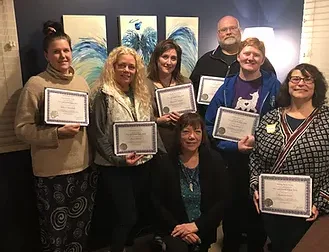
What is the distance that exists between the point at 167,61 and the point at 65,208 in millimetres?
1130

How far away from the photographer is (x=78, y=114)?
81.2 inches

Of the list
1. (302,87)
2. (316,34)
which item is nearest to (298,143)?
(302,87)

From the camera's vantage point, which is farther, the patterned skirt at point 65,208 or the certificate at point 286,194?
the patterned skirt at point 65,208

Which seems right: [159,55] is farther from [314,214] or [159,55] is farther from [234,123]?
[314,214]

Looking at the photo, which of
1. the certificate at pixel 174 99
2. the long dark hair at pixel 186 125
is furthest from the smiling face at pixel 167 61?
the long dark hair at pixel 186 125

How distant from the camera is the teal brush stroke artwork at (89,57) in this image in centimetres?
247

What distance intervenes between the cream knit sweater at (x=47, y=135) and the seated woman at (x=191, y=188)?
0.48 metres

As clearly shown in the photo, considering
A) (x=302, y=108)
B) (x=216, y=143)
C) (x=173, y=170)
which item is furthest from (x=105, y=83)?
(x=302, y=108)

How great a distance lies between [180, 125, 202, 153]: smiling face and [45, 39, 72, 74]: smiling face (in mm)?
772

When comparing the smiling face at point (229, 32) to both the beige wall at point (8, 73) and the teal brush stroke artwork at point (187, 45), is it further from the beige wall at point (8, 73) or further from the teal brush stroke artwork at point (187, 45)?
the beige wall at point (8, 73)

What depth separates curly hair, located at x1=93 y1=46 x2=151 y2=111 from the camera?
213 cm

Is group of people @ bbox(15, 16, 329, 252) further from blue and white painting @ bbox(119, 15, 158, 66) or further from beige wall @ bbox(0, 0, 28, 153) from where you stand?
blue and white painting @ bbox(119, 15, 158, 66)

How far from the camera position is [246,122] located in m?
2.24

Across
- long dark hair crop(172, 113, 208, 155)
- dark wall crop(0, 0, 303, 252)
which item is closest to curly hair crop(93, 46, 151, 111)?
long dark hair crop(172, 113, 208, 155)
